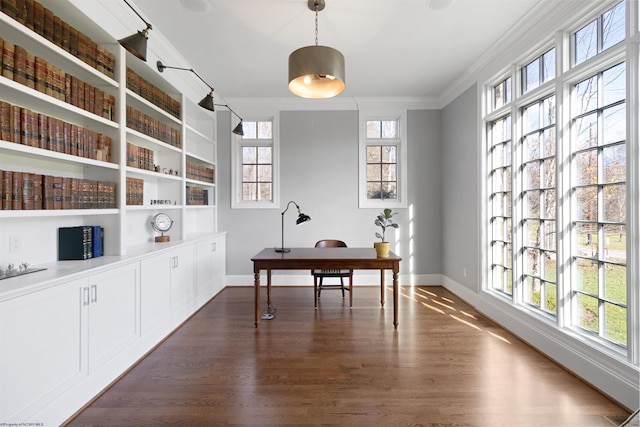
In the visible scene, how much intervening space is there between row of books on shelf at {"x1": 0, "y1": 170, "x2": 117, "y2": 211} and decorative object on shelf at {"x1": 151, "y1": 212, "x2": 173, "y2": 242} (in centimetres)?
102

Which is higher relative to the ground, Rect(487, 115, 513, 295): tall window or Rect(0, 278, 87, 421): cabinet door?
Rect(487, 115, 513, 295): tall window

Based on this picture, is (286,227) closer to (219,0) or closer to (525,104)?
(219,0)

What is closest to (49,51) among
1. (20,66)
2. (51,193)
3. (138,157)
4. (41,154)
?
(20,66)

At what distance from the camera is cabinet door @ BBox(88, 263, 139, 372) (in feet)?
6.88

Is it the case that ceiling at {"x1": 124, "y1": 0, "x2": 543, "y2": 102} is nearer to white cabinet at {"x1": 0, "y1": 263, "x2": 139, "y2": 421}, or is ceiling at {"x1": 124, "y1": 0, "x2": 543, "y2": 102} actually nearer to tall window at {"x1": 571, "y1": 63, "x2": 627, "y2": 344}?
tall window at {"x1": 571, "y1": 63, "x2": 627, "y2": 344}

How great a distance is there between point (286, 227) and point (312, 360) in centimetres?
281

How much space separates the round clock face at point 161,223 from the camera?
3.60m

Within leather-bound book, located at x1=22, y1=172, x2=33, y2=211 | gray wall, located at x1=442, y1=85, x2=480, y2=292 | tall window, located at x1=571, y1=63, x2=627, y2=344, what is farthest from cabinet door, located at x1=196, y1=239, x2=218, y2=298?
tall window, located at x1=571, y1=63, x2=627, y2=344

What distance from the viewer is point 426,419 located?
192 cm

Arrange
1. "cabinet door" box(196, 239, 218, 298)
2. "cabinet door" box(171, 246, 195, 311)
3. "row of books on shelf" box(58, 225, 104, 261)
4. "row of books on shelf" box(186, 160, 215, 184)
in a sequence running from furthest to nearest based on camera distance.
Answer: "row of books on shelf" box(186, 160, 215, 184)
"cabinet door" box(196, 239, 218, 298)
"cabinet door" box(171, 246, 195, 311)
"row of books on shelf" box(58, 225, 104, 261)

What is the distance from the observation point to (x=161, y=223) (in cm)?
364

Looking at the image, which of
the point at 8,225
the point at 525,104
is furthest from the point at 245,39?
the point at 525,104

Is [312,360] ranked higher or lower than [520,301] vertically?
lower

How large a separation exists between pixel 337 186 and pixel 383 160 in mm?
927
